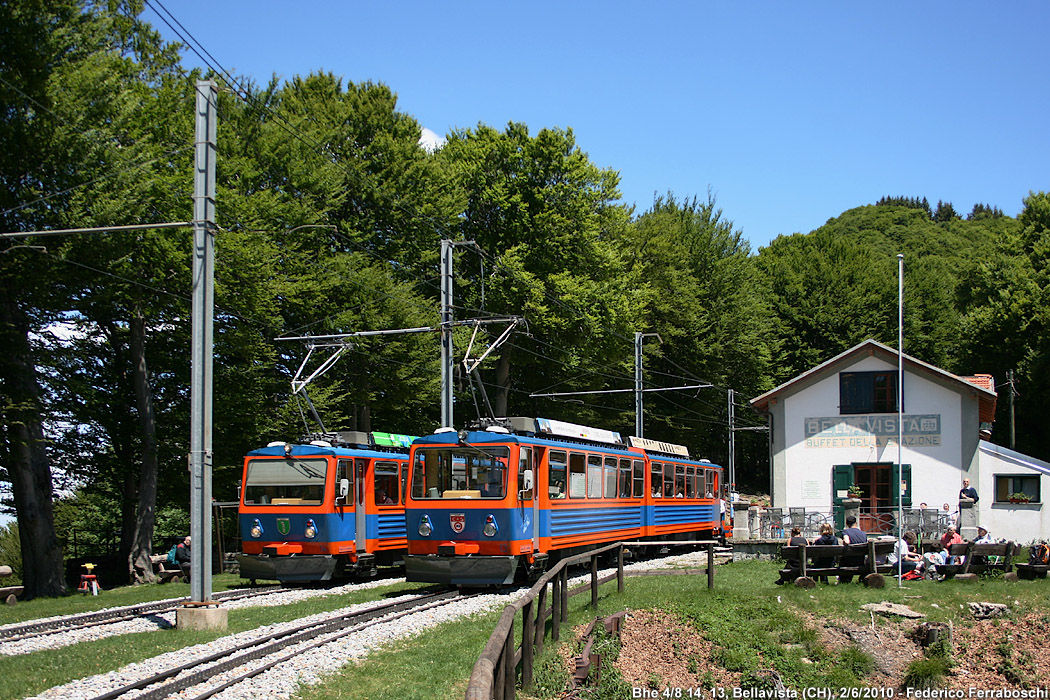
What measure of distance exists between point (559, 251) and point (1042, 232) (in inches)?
1110

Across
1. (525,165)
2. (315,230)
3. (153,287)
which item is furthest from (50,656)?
(525,165)

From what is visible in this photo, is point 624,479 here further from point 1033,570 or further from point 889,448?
point 889,448

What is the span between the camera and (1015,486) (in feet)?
108

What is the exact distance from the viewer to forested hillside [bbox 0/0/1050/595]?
2364 cm

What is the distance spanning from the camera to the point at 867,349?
33812mm

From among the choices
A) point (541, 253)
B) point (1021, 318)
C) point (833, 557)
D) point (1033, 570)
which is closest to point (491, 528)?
point (833, 557)

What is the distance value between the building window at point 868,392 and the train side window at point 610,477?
12.8m

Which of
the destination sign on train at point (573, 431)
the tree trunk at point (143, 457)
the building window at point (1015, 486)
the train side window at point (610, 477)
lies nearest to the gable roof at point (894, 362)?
the building window at point (1015, 486)

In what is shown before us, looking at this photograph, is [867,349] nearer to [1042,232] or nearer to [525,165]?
[525,165]

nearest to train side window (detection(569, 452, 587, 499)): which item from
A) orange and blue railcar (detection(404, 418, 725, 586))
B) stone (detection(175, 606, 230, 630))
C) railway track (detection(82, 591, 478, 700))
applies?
orange and blue railcar (detection(404, 418, 725, 586))

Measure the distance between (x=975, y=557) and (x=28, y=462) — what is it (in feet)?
66.2

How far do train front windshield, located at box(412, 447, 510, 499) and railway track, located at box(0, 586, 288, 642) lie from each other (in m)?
3.77

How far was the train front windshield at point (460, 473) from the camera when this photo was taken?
18.9m

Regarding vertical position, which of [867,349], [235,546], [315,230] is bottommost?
[235,546]
